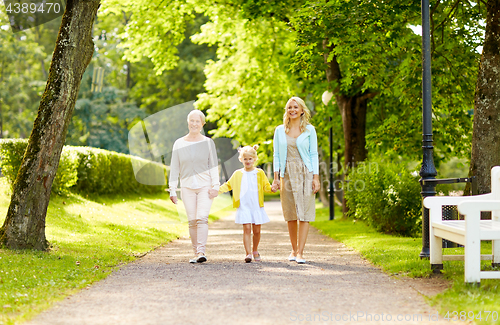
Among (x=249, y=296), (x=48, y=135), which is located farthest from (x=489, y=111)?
(x=48, y=135)

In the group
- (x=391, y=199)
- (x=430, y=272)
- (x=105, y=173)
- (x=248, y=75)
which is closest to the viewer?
(x=430, y=272)

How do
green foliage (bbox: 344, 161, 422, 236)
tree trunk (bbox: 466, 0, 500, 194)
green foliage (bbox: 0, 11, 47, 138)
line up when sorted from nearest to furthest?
tree trunk (bbox: 466, 0, 500, 194) < green foliage (bbox: 344, 161, 422, 236) < green foliage (bbox: 0, 11, 47, 138)

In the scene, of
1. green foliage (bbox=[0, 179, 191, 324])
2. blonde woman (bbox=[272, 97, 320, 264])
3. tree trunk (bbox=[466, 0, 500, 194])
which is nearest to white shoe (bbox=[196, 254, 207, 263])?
green foliage (bbox=[0, 179, 191, 324])

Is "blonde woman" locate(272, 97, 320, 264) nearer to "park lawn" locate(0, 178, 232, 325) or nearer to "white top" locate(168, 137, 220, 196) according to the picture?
"white top" locate(168, 137, 220, 196)

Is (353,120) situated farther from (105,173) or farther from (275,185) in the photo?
(275,185)

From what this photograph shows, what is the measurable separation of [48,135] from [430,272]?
226 inches

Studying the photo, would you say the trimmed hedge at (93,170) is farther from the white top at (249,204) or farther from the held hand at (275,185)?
the held hand at (275,185)

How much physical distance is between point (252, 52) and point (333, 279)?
47.4 feet

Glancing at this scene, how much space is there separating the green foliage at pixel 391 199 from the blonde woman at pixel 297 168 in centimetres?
501

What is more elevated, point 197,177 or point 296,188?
point 197,177

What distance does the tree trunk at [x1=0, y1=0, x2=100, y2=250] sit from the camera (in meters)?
8.30

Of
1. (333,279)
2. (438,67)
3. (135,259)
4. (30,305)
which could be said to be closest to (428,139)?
(333,279)

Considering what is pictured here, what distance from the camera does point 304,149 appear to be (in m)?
7.93

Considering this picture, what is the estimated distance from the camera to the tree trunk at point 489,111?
966 centimetres
